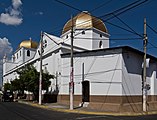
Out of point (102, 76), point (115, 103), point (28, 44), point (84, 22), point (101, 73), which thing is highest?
point (84, 22)

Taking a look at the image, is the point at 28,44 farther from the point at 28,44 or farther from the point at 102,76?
the point at 102,76

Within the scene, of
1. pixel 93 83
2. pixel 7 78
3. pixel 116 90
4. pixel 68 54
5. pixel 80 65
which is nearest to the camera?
pixel 116 90

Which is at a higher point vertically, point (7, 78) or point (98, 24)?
point (98, 24)

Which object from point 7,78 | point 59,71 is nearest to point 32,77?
point 59,71

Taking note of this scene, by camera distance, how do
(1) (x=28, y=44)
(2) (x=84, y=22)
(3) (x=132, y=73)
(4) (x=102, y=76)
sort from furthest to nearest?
(1) (x=28, y=44) → (2) (x=84, y=22) → (3) (x=132, y=73) → (4) (x=102, y=76)

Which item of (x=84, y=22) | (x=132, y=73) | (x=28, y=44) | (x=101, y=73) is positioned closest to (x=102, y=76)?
(x=101, y=73)

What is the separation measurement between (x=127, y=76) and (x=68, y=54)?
8.36 m

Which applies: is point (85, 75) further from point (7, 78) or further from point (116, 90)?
point (7, 78)

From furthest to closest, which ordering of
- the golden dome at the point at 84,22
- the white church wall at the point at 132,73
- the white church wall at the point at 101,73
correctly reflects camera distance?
the golden dome at the point at 84,22 < the white church wall at the point at 132,73 < the white church wall at the point at 101,73

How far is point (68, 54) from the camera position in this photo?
1232 inches

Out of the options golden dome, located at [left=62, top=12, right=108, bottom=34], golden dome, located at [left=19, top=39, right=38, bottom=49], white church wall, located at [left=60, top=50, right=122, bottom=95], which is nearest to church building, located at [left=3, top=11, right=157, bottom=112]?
white church wall, located at [left=60, top=50, right=122, bottom=95]

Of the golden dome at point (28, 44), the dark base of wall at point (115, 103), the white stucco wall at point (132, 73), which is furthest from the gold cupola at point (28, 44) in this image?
the white stucco wall at point (132, 73)

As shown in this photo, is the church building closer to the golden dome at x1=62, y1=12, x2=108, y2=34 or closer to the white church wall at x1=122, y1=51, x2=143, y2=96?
the white church wall at x1=122, y1=51, x2=143, y2=96

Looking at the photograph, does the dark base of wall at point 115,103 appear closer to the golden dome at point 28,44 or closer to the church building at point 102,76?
the church building at point 102,76
